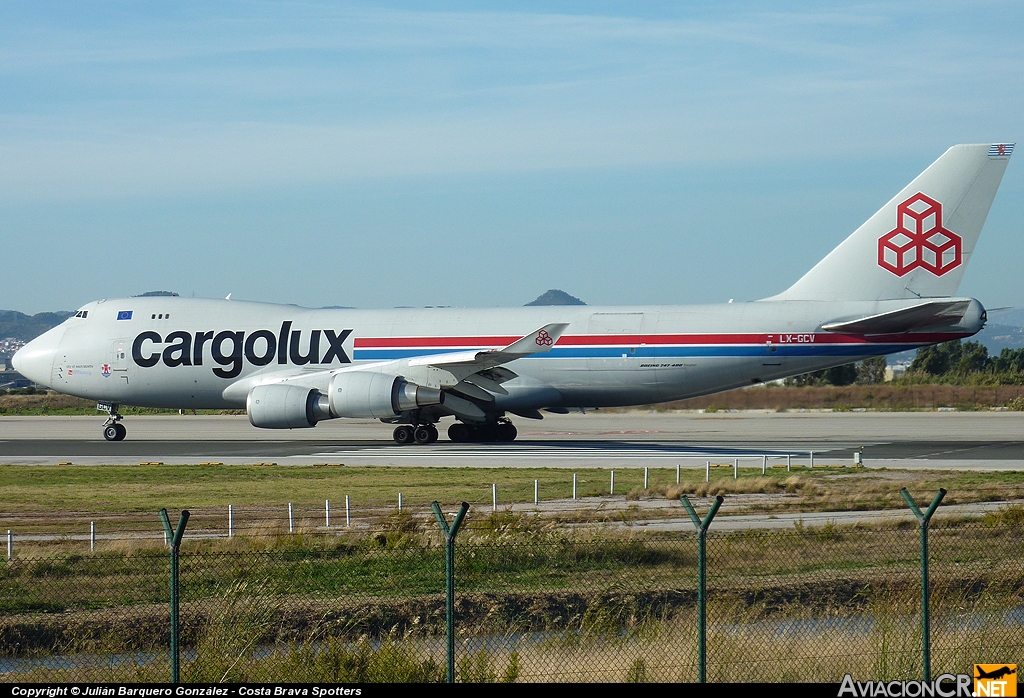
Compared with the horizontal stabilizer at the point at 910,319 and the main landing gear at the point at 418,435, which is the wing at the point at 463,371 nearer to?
the main landing gear at the point at 418,435

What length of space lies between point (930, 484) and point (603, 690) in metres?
17.5

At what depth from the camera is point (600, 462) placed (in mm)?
30828

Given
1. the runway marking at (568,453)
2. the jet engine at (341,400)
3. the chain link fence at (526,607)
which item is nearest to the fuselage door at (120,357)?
the jet engine at (341,400)

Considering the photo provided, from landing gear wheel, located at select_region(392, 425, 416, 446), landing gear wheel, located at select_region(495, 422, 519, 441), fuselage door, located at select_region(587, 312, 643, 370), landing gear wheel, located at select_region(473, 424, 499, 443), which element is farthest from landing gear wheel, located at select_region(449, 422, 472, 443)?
fuselage door, located at select_region(587, 312, 643, 370)

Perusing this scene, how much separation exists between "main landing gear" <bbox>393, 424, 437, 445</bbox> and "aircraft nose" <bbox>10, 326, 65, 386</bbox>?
577 inches

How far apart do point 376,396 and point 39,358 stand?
1611 cm

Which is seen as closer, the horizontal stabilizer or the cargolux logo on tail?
the horizontal stabilizer

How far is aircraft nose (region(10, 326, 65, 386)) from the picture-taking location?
139 feet

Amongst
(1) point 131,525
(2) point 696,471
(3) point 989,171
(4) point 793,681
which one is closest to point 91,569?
(1) point 131,525

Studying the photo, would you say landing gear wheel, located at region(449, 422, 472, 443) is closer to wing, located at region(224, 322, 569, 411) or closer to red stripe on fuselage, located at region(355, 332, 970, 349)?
wing, located at region(224, 322, 569, 411)

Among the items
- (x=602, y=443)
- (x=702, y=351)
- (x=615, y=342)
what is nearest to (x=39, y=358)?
(x=602, y=443)

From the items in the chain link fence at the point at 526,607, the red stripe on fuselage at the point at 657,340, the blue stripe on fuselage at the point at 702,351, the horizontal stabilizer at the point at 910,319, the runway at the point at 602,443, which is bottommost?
the chain link fence at the point at 526,607

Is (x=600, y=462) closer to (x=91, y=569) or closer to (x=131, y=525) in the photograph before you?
(x=131, y=525)

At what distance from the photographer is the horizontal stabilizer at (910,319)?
105ft
